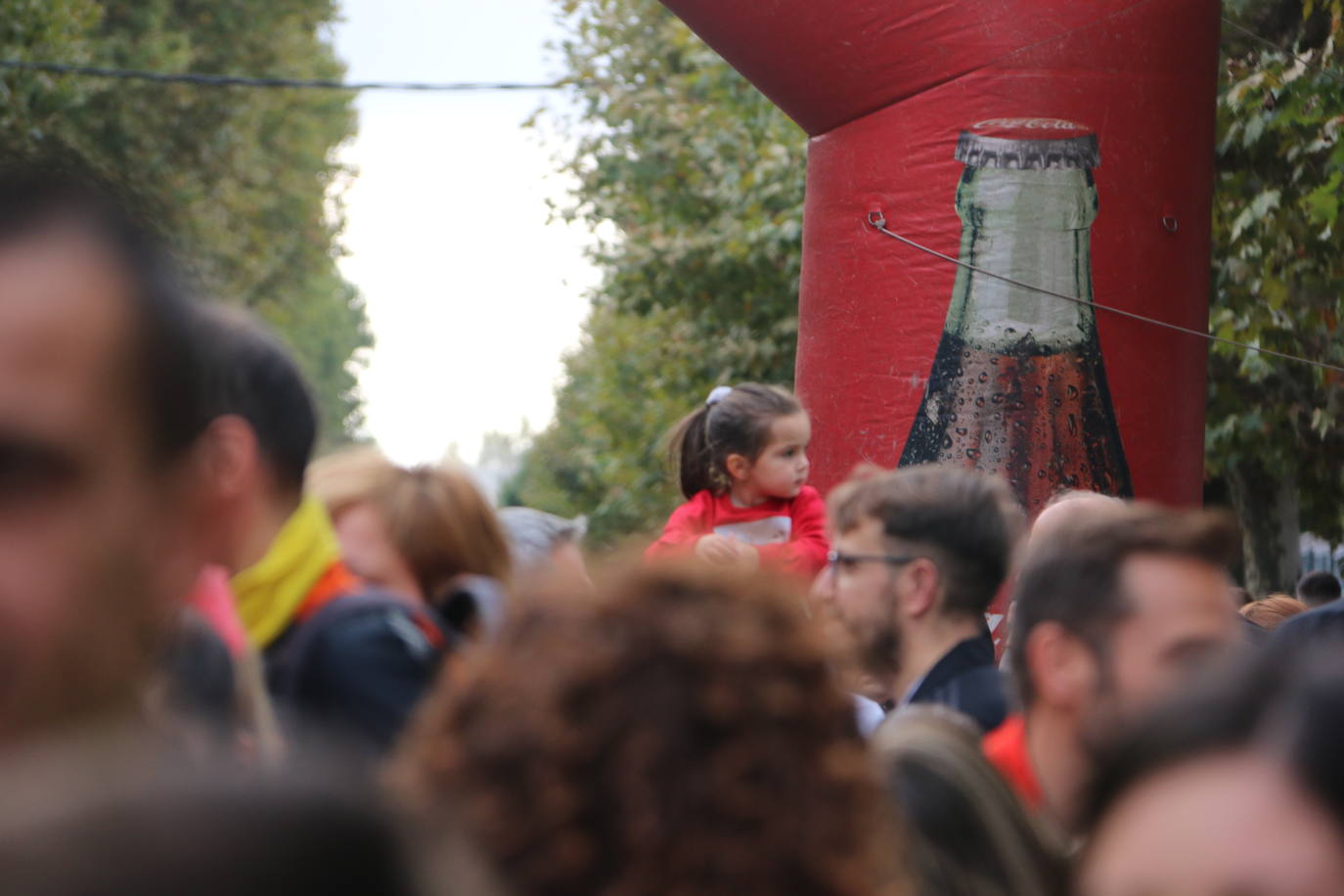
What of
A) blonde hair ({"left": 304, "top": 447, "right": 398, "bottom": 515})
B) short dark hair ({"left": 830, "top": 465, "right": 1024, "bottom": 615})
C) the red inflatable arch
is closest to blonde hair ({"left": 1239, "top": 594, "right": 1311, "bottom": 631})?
the red inflatable arch

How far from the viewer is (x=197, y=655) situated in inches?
71.7

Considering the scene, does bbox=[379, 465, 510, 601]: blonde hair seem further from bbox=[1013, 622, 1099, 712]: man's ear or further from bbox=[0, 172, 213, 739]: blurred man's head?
bbox=[0, 172, 213, 739]: blurred man's head

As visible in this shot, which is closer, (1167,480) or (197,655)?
(197,655)

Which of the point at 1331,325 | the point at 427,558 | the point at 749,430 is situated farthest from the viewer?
the point at 1331,325

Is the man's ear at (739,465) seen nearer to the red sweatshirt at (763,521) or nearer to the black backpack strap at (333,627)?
the red sweatshirt at (763,521)

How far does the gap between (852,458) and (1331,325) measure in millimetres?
3757

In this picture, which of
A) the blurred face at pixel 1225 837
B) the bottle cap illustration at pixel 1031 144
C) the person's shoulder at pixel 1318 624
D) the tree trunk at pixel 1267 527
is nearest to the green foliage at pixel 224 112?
the tree trunk at pixel 1267 527

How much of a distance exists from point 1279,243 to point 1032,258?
10.7ft

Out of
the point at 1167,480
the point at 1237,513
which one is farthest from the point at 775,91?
the point at 1237,513

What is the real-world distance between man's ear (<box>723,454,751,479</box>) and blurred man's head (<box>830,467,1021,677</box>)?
175 cm

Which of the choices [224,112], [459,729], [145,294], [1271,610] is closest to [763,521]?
[1271,610]

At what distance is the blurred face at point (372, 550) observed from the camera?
2721 millimetres

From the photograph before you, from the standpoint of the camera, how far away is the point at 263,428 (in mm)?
2295

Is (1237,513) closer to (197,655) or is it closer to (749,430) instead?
(749,430)
